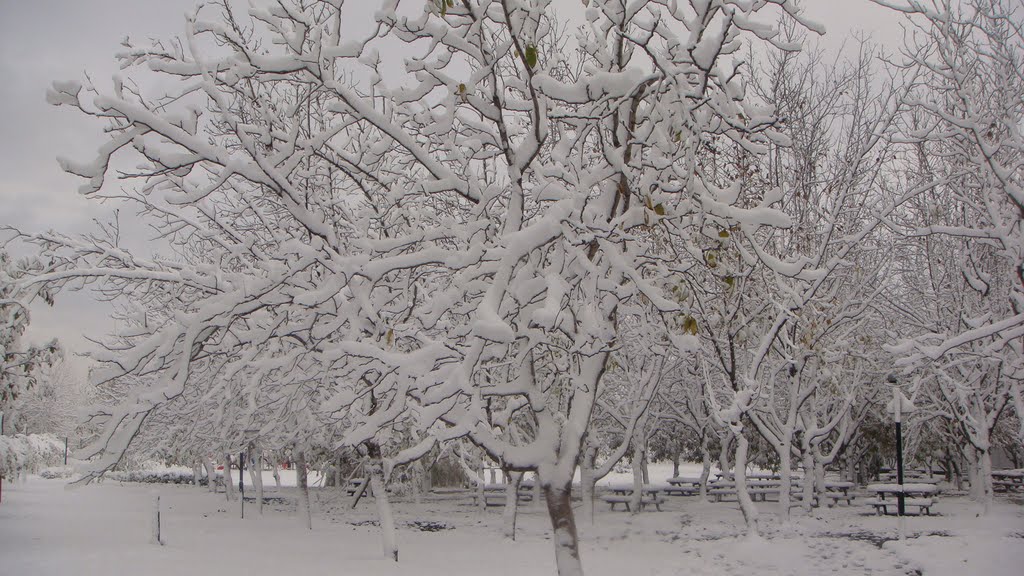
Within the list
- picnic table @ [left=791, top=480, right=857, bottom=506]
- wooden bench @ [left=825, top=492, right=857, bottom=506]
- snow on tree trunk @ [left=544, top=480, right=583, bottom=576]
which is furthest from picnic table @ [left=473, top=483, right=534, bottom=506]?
snow on tree trunk @ [left=544, top=480, right=583, bottom=576]

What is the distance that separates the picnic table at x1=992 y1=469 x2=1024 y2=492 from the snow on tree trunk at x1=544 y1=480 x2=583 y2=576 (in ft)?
79.6

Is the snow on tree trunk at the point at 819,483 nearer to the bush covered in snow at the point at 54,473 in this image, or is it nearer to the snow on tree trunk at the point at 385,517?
the snow on tree trunk at the point at 385,517

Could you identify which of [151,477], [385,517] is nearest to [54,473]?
[151,477]

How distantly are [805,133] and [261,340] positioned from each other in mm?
14194

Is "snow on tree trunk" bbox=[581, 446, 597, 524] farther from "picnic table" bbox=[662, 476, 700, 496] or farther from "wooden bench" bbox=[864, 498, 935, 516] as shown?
"picnic table" bbox=[662, 476, 700, 496]

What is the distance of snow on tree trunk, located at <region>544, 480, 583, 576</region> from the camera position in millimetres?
5719

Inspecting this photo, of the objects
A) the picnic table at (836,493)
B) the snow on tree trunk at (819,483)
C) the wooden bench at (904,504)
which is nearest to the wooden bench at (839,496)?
the picnic table at (836,493)

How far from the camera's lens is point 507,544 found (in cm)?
1642

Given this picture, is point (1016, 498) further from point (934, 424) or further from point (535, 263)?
point (535, 263)

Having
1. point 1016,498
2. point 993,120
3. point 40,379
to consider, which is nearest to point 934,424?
point 1016,498

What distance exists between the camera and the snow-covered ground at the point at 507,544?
39.4 feet

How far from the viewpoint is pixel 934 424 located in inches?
978

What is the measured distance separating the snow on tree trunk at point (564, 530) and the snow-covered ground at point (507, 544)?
20.8ft

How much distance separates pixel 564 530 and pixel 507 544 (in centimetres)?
1130
